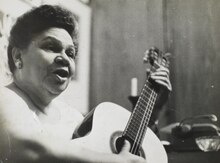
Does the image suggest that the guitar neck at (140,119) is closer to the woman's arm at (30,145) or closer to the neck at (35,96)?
the woman's arm at (30,145)

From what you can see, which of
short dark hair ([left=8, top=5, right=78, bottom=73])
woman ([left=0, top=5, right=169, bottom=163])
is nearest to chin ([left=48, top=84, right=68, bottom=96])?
woman ([left=0, top=5, right=169, bottom=163])

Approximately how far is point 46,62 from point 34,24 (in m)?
0.10

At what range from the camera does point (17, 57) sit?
87 cm

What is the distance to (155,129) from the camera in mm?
1075

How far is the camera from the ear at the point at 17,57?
87 centimetres

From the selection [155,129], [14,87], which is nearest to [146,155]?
[155,129]

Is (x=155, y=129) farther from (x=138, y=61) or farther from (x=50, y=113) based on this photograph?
(x=50, y=113)

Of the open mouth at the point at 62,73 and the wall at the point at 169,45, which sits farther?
the wall at the point at 169,45

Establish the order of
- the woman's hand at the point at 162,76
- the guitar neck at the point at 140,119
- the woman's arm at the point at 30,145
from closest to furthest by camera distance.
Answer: the woman's arm at the point at 30,145, the guitar neck at the point at 140,119, the woman's hand at the point at 162,76

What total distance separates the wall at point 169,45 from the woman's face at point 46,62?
0.60 ft

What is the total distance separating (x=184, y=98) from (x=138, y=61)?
188 mm

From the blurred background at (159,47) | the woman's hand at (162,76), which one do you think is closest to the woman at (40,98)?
the blurred background at (159,47)

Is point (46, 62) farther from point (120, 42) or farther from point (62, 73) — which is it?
point (120, 42)

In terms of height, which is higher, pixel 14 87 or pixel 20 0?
pixel 20 0
